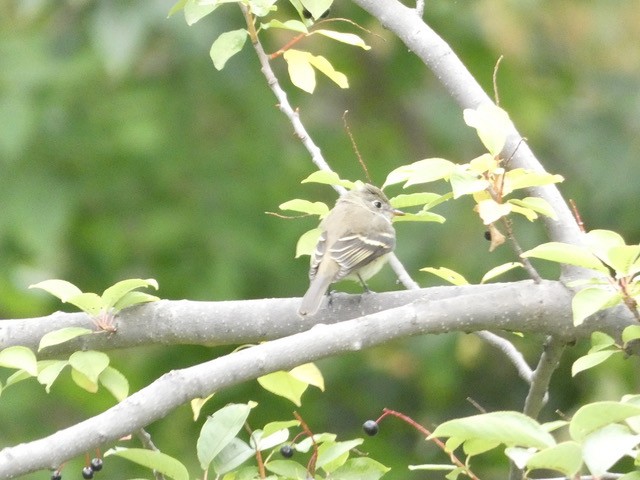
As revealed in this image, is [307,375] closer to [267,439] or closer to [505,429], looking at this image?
[267,439]

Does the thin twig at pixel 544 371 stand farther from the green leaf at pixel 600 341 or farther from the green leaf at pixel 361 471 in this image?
the green leaf at pixel 361 471

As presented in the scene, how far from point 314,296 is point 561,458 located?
72.7 inches

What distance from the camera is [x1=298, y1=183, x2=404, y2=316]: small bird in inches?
194

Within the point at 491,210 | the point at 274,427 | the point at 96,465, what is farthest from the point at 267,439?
the point at 491,210

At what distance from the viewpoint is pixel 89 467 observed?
2941 millimetres

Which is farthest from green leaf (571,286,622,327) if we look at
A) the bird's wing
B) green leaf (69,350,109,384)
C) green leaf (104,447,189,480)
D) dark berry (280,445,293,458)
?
the bird's wing

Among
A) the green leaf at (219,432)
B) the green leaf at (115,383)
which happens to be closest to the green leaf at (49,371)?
the green leaf at (115,383)

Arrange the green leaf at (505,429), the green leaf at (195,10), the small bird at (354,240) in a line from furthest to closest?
the small bird at (354,240) < the green leaf at (195,10) < the green leaf at (505,429)

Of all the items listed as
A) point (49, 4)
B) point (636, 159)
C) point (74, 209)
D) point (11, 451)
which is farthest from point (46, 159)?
point (11, 451)

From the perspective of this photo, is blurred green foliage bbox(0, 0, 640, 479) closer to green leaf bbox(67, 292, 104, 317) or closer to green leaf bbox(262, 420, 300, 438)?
green leaf bbox(67, 292, 104, 317)

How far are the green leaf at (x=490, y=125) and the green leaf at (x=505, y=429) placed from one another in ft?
3.06

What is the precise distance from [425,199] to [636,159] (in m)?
4.42

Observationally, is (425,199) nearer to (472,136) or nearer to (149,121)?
(149,121)

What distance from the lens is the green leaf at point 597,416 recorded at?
2.09 meters
